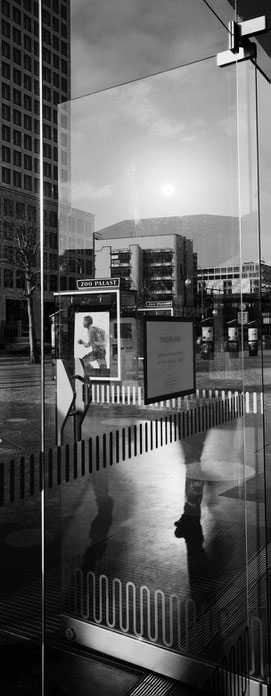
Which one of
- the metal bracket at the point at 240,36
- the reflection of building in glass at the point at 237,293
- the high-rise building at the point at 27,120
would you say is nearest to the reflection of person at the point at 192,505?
the reflection of building in glass at the point at 237,293

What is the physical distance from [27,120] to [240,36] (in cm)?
137

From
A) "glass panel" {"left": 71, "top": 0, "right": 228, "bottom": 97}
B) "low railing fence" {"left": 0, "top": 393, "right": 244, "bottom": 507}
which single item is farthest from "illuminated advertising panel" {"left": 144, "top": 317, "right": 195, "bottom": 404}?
"glass panel" {"left": 71, "top": 0, "right": 228, "bottom": 97}

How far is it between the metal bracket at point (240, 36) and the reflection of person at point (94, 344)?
4.44 feet

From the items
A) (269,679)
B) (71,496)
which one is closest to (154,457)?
(71,496)

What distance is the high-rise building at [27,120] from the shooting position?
4.37 ft

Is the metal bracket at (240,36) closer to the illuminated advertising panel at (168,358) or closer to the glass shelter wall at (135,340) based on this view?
the glass shelter wall at (135,340)

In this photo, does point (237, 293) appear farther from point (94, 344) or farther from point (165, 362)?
point (94, 344)

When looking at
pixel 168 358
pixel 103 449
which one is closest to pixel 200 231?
pixel 168 358

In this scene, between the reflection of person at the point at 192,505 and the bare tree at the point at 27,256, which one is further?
the reflection of person at the point at 192,505

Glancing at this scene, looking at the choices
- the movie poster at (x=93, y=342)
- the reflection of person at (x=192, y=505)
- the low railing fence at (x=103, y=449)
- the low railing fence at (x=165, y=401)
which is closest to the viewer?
the low railing fence at (x=103, y=449)

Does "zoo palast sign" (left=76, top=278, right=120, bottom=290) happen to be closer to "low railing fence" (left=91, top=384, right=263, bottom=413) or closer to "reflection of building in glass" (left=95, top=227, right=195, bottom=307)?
"reflection of building in glass" (left=95, top=227, right=195, bottom=307)

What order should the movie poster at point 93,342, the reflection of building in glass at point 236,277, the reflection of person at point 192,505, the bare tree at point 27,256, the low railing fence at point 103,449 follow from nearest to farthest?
the bare tree at point 27,256 → the low railing fence at point 103,449 → the movie poster at point 93,342 → the reflection of person at point 192,505 → the reflection of building in glass at point 236,277

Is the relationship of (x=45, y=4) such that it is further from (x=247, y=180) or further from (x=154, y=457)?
(x=154, y=457)

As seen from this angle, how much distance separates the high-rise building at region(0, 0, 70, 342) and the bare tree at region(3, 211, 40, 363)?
11 millimetres
